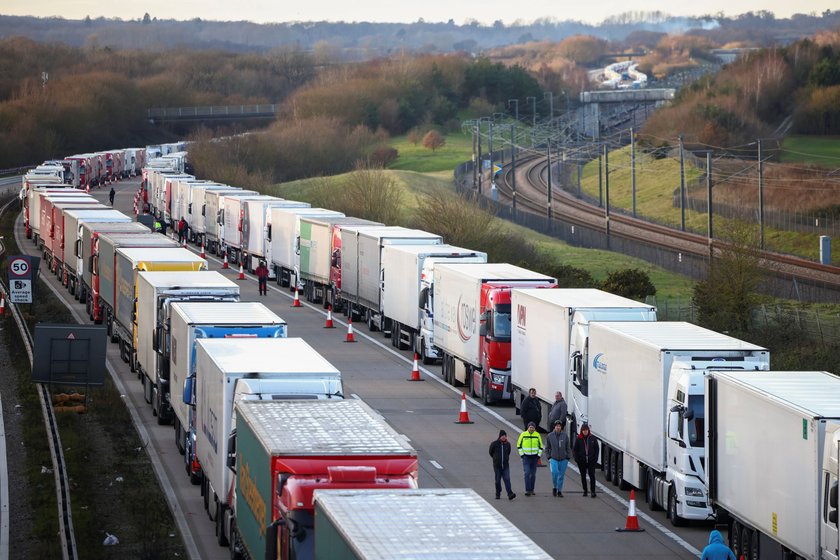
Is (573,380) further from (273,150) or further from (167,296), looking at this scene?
(273,150)

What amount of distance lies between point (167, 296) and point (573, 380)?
884cm

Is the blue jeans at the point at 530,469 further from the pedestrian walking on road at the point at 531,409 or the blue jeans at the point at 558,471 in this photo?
the pedestrian walking on road at the point at 531,409

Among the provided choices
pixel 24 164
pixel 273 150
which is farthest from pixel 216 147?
pixel 24 164

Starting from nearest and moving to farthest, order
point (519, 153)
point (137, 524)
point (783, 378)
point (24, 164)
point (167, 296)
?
point (783, 378) → point (137, 524) → point (167, 296) → point (24, 164) → point (519, 153)

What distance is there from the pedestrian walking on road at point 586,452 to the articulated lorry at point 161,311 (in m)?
8.79

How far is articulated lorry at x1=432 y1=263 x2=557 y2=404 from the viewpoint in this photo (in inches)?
1280

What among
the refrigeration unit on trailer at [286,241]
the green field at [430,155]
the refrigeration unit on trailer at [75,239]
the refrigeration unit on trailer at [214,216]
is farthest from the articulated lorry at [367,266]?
the green field at [430,155]

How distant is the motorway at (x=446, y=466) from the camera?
21.7 m

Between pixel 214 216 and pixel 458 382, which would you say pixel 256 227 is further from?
pixel 458 382

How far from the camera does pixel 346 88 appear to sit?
160750mm

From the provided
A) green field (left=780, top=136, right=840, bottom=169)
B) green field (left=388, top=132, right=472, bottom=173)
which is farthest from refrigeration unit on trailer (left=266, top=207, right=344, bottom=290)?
green field (left=388, top=132, right=472, bottom=173)

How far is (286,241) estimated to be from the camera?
5581cm

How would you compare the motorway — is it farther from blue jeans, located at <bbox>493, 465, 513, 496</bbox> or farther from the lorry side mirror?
the lorry side mirror

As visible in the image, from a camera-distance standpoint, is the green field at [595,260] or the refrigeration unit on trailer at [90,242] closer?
the refrigeration unit on trailer at [90,242]
